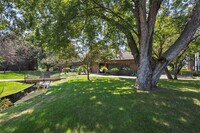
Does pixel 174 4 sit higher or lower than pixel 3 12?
higher

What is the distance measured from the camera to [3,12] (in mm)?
8391

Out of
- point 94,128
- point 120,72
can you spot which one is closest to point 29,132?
point 94,128

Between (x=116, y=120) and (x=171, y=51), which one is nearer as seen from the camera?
(x=116, y=120)

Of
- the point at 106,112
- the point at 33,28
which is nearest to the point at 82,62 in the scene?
the point at 33,28

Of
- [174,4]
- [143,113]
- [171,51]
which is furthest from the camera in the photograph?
[174,4]

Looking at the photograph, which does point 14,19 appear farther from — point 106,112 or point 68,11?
point 106,112

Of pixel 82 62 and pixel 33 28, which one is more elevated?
pixel 33 28

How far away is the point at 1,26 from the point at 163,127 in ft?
28.3

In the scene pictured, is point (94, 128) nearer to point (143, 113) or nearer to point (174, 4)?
point (143, 113)

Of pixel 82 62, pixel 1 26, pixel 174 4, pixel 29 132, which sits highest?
pixel 174 4

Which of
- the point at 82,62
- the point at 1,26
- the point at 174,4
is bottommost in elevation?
the point at 82,62

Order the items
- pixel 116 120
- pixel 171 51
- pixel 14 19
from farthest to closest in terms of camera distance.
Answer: pixel 14 19, pixel 171 51, pixel 116 120

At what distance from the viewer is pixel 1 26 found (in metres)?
8.96

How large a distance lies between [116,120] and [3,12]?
284 inches
